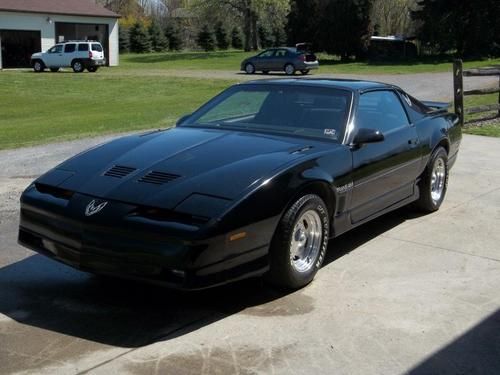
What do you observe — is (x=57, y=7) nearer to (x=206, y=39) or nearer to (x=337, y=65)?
(x=337, y=65)

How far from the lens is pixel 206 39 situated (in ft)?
226

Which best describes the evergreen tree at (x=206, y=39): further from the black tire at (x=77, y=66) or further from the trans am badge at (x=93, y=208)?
the trans am badge at (x=93, y=208)

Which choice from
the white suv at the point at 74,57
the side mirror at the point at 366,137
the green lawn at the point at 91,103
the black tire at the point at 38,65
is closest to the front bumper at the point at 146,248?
the side mirror at the point at 366,137

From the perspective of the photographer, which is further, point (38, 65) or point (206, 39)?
point (206, 39)

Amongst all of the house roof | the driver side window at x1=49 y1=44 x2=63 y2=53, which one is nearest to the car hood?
the driver side window at x1=49 y1=44 x2=63 y2=53

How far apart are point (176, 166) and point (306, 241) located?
42.4 inches

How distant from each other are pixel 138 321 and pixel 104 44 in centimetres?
4688

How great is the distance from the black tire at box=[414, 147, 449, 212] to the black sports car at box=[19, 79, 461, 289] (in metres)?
0.40

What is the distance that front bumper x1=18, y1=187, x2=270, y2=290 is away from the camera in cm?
391

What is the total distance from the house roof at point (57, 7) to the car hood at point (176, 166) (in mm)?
41298

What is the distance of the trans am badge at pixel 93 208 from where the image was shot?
163 inches

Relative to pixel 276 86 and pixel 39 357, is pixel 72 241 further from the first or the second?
pixel 276 86

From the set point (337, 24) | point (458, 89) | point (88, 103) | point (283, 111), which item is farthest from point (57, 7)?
point (283, 111)

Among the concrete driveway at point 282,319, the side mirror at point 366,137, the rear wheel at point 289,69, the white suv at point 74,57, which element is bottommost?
the concrete driveway at point 282,319
